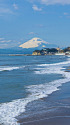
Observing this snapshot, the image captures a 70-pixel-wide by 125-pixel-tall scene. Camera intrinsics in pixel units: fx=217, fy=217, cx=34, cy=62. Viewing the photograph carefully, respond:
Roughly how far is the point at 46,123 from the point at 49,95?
5165 millimetres

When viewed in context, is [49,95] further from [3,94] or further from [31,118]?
[31,118]

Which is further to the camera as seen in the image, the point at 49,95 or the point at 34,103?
the point at 49,95

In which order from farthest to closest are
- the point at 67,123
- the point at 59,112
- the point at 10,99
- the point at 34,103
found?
the point at 10,99 < the point at 34,103 < the point at 59,112 < the point at 67,123

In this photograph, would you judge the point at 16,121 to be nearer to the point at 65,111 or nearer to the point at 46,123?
the point at 46,123

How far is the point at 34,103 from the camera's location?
35.6 feet

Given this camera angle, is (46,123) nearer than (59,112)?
Yes

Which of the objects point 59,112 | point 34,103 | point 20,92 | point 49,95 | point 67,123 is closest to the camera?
point 67,123

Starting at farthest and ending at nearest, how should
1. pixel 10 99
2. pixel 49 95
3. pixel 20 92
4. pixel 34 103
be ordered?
pixel 20 92
pixel 49 95
pixel 10 99
pixel 34 103

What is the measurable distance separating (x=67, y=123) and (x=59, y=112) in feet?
4.70

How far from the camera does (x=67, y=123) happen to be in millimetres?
7691

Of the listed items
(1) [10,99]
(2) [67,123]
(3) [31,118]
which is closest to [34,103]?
(1) [10,99]

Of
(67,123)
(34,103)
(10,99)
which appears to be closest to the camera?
(67,123)

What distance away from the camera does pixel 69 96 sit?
1246cm

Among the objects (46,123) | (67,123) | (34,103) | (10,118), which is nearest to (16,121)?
(10,118)
